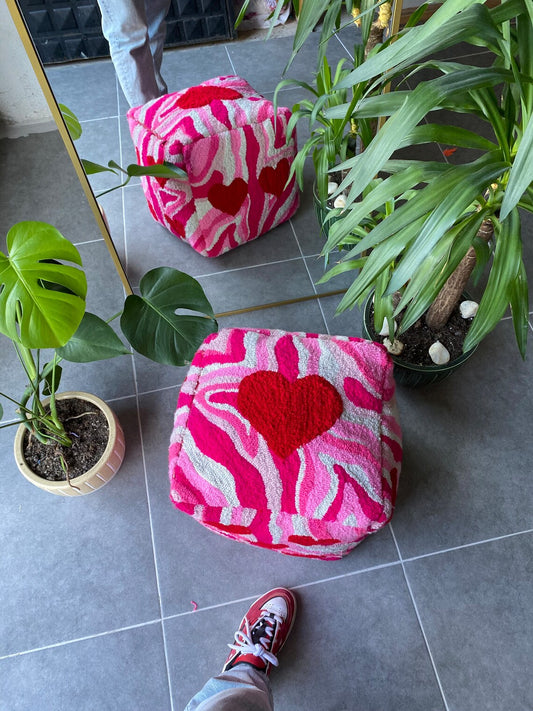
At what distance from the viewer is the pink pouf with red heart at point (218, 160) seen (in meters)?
1.30

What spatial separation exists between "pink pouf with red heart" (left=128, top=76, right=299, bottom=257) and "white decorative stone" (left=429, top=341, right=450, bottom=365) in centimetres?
60

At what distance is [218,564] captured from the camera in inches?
52.1

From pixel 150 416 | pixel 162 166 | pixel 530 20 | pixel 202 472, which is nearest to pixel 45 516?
pixel 150 416

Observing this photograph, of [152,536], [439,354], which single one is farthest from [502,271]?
[152,536]

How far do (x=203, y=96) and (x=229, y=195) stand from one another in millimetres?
260

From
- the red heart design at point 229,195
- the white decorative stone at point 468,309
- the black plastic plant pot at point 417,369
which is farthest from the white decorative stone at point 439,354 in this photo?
the red heart design at point 229,195

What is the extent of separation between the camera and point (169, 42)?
107cm

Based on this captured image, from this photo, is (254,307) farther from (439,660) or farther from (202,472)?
(439,660)

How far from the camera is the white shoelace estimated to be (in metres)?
1.15

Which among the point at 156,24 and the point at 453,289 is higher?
the point at 156,24

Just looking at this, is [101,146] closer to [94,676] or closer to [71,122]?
[71,122]

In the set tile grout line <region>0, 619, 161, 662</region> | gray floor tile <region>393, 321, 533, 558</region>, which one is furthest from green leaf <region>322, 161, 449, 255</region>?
tile grout line <region>0, 619, 161, 662</region>

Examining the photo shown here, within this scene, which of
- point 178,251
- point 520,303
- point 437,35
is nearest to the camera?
point 437,35

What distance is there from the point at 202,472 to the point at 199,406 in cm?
15
